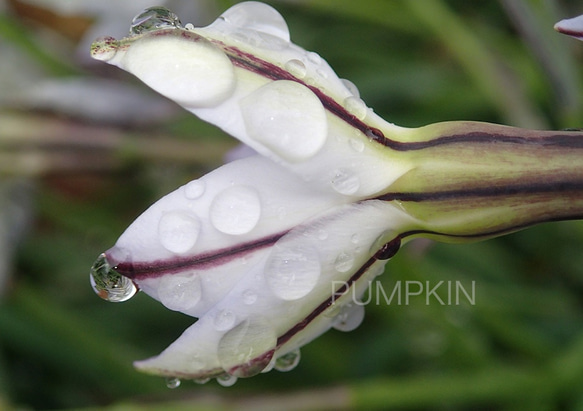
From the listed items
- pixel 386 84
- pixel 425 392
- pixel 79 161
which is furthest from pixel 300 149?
pixel 386 84

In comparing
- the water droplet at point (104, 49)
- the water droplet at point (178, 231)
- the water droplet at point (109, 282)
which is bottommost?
the water droplet at point (109, 282)

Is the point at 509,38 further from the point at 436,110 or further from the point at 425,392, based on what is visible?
the point at 425,392

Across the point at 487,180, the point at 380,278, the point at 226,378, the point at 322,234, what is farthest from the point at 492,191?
the point at 380,278

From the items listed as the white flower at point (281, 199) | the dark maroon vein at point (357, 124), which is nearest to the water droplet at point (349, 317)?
the white flower at point (281, 199)

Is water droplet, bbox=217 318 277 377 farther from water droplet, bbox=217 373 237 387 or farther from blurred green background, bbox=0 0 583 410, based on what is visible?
blurred green background, bbox=0 0 583 410

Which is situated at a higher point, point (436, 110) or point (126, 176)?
point (436, 110)

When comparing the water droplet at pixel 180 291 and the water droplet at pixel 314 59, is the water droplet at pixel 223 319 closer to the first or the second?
the water droplet at pixel 180 291
